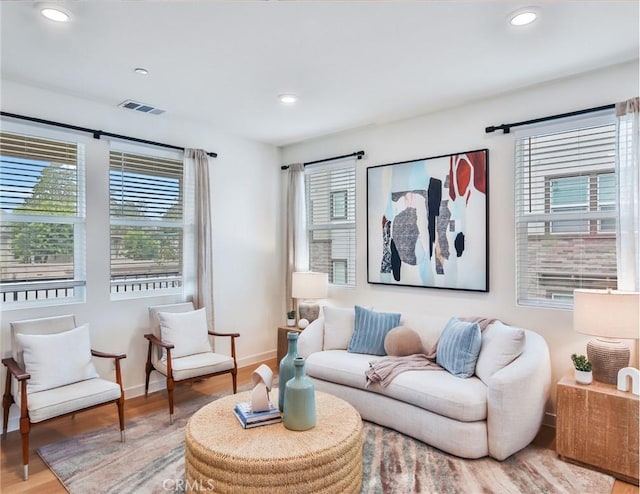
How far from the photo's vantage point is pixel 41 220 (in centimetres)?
323

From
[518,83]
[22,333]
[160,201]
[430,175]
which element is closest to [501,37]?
[518,83]

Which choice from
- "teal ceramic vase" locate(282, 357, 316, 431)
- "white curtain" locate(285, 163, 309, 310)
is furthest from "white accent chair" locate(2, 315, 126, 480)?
"white curtain" locate(285, 163, 309, 310)

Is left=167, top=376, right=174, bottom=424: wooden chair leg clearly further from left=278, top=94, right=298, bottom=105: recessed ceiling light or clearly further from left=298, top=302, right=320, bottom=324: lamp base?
left=278, top=94, right=298, bottom=105: recessed ceiling light

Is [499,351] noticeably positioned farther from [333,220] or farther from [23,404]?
[23,404]

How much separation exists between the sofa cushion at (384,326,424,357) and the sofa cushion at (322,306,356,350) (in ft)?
1.43

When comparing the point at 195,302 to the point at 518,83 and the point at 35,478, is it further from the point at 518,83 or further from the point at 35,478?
the point at 518,83

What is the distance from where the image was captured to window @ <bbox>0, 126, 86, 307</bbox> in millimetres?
3078

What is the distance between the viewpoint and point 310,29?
2322mm

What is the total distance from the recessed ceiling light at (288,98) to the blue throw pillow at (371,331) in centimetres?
197

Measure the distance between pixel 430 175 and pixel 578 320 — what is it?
1.74 m

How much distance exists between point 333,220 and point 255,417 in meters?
2.82

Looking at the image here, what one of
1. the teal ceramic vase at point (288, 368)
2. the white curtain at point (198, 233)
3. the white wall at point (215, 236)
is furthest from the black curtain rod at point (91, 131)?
the teal ceramic vase at point (288, 368)

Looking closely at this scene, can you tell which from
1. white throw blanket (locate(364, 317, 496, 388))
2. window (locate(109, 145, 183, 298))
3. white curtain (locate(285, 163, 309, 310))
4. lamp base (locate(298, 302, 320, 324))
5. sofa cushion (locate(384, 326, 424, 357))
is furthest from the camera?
white curtain (locate(285, 163, 309, 310))

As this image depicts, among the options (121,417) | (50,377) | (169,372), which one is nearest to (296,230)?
(169,372)
